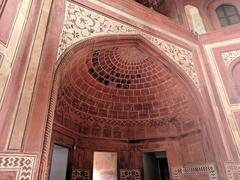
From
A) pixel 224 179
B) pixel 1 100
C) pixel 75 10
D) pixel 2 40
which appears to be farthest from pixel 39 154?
pixel 224 179

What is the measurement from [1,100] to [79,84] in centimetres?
268

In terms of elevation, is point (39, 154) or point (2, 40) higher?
point (2, 40)

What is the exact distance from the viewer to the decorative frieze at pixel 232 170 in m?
3.45

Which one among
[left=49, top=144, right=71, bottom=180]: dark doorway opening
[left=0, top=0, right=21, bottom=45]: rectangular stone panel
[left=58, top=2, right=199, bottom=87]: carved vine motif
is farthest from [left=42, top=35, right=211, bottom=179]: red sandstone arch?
[left=49, top=144, right=71, bottom=180]: dark doorway opening

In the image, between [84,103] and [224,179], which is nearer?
[224,179]

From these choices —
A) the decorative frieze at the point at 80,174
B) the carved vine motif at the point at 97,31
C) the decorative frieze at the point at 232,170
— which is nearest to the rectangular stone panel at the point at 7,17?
the carved vine motif at the point at 97,31

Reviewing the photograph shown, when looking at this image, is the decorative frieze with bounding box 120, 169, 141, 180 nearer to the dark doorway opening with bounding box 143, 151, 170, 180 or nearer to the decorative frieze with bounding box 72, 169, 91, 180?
the dark doorway opening with bounding box 143, 151, 170, 180

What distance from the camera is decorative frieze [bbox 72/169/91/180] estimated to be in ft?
14.5

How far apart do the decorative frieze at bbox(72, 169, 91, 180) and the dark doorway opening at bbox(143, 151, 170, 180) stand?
62.8 inches

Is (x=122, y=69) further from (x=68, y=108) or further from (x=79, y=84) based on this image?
(x=68, y=108)

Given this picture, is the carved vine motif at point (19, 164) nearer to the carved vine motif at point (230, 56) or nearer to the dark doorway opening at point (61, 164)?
the dark doorway opening at point (61, 164)

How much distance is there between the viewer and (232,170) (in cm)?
348

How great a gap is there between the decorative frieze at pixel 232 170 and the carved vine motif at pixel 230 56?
2355 mm

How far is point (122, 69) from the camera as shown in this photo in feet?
16.7
